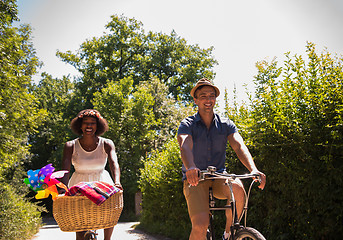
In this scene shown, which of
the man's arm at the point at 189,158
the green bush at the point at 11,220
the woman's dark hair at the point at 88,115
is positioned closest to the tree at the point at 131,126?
the green bush at the point at 11,220

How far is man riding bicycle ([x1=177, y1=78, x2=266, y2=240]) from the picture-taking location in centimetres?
314

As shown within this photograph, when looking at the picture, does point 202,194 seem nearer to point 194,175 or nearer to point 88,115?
point 194,175

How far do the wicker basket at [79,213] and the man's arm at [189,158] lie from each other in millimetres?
836

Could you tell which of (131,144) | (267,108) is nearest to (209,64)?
(131,144)

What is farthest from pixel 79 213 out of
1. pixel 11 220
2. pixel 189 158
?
pixel 11 220

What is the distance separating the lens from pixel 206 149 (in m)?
3.43

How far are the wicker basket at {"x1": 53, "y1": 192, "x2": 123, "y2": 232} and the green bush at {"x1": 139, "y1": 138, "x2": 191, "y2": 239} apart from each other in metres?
5.25

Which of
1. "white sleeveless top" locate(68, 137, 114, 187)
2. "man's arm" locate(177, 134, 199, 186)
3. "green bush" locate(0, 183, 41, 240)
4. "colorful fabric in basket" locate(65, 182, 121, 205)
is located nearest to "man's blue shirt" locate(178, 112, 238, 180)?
"man's arm" locate(177, 134, 199, 186)

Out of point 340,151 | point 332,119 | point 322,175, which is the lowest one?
point 322,175

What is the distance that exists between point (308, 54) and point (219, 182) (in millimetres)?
2503

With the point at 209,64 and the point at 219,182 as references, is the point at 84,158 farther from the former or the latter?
the point at 209,64

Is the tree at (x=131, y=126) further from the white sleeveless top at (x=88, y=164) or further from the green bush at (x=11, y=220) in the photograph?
the white sleeveless top at (x=88, y=164)

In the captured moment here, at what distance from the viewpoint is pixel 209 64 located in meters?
36.8

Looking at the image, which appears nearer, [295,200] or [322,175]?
[322,175]
